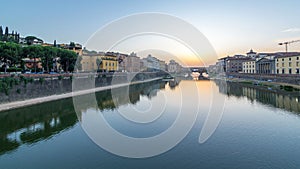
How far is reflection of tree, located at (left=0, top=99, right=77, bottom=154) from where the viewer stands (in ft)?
28.4

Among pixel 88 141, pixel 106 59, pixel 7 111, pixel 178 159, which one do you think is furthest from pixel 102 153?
pixel 106 59

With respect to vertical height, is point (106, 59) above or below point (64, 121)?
above

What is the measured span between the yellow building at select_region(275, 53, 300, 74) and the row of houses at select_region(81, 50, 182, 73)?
701 inches

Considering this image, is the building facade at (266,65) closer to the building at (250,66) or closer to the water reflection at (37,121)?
the building at (250,66)

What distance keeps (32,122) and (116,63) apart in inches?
1167

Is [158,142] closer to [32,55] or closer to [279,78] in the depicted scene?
[32,55]

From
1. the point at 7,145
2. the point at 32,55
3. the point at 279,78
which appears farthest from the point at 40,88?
the point at 279,78

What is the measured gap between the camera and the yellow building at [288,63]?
25914mm

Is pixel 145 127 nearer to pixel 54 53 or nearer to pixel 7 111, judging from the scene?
pixel 7 111

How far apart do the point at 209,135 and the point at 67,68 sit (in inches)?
814

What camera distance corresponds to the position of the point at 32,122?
11.3 meters

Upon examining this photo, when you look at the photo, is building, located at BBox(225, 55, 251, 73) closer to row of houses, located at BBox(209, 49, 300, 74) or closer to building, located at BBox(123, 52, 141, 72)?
row of houses, located at BBox(209, 49, 300, 74)

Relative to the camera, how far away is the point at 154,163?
6.29m

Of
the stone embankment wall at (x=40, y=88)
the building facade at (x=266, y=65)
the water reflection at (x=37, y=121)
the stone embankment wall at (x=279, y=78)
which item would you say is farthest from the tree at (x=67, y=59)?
the building facade at (x=266, y=65)
